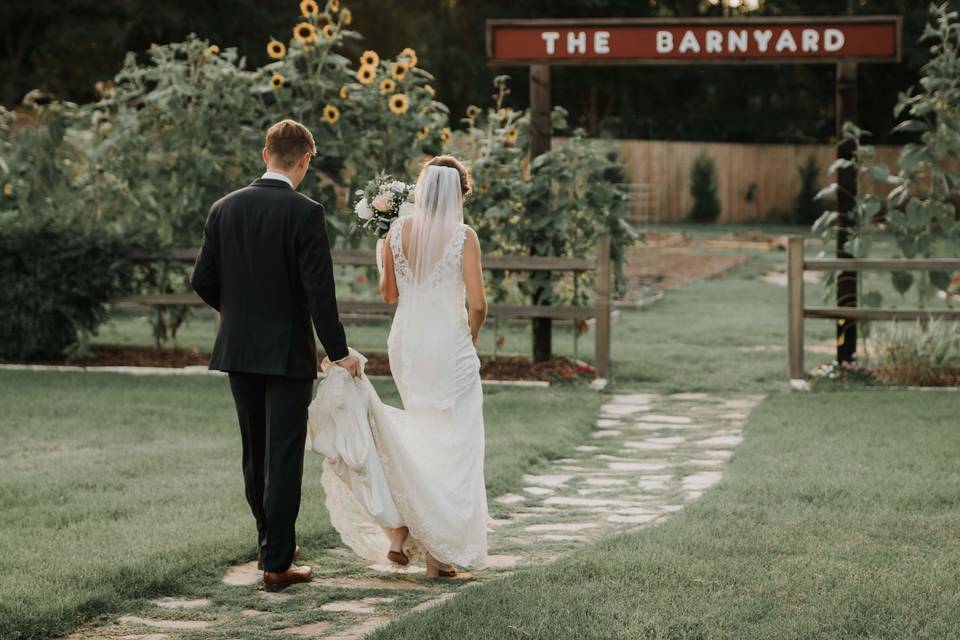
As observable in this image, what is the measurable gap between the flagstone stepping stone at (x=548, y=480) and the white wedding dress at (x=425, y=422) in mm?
1917

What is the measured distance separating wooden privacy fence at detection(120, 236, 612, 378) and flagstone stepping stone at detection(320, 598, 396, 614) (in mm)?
6328

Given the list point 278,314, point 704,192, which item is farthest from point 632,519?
point 704,192

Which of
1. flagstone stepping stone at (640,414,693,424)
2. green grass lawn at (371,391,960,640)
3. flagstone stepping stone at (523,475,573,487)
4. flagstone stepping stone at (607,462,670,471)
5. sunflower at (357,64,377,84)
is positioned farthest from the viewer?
sunflower at (357,64,377,84)

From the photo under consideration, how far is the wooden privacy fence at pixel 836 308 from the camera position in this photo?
1121 cm

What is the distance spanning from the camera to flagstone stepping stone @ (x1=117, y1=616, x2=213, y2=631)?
507 centimetres

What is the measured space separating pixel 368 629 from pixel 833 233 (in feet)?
26.4

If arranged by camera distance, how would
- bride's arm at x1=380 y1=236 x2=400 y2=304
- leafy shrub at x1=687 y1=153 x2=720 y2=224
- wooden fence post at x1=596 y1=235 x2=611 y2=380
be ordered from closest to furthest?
bride's arm at x1=380 y1=236 x2=400 y2=304
wooden fence post at x1=596 y1=235 x2=611 y2=380
leafy shrub at x1=687 y1=153 x2=720 y2=224

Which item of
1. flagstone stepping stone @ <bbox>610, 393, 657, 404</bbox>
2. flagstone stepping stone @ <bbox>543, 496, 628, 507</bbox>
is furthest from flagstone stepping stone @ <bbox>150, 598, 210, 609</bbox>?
flagstone stepping stone @ <bbox>610, 393, 657, 404</bbox>

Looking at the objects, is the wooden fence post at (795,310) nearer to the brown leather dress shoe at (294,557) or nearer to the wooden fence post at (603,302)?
the wooden fence post at (603,302)

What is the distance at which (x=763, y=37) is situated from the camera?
1196cm

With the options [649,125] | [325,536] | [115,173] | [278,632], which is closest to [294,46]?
[115,173]

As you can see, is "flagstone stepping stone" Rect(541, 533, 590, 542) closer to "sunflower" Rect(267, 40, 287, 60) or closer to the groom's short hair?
the groom's short hair

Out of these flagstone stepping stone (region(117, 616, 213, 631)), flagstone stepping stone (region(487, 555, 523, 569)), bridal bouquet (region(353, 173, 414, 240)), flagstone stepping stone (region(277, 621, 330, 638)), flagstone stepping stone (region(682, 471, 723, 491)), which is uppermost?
bridal bouquet (region(353, 173, 414, 240))

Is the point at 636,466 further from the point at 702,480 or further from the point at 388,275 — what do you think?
the point at 388,275
